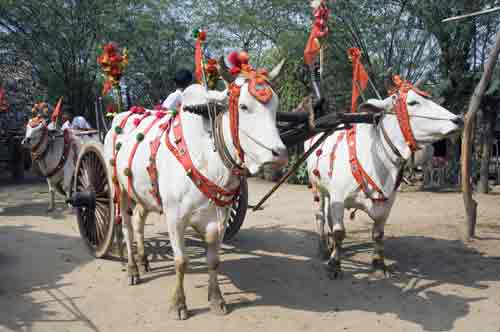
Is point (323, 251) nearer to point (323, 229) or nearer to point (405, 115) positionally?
point (323, 229)

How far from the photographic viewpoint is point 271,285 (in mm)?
4699

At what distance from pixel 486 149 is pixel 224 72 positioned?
1069 centimetres

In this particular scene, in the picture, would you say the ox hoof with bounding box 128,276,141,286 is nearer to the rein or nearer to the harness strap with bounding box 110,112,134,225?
the harness strap with bounding box 110,112,134,225

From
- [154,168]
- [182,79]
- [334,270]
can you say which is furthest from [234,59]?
[334,270]

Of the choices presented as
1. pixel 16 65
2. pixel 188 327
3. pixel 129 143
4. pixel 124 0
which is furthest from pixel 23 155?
pixel 188 327

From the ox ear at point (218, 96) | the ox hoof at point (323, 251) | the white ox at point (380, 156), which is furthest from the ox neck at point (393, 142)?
the ox ear at point (218, 96)

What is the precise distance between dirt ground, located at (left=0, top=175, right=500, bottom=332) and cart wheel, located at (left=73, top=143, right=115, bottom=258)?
273 millimetres

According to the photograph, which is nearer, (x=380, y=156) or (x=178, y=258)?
(x=178, y=258)

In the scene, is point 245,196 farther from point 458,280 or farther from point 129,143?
point 458,280

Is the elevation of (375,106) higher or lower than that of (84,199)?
higher

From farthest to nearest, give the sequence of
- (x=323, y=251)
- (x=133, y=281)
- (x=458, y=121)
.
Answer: (x=323, y=251), (x=133, y=281), (x=458, y=121)

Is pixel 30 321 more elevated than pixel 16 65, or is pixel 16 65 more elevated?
pixel 16 65

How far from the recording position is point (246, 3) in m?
16.3

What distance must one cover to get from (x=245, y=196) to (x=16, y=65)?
13.7 metres
